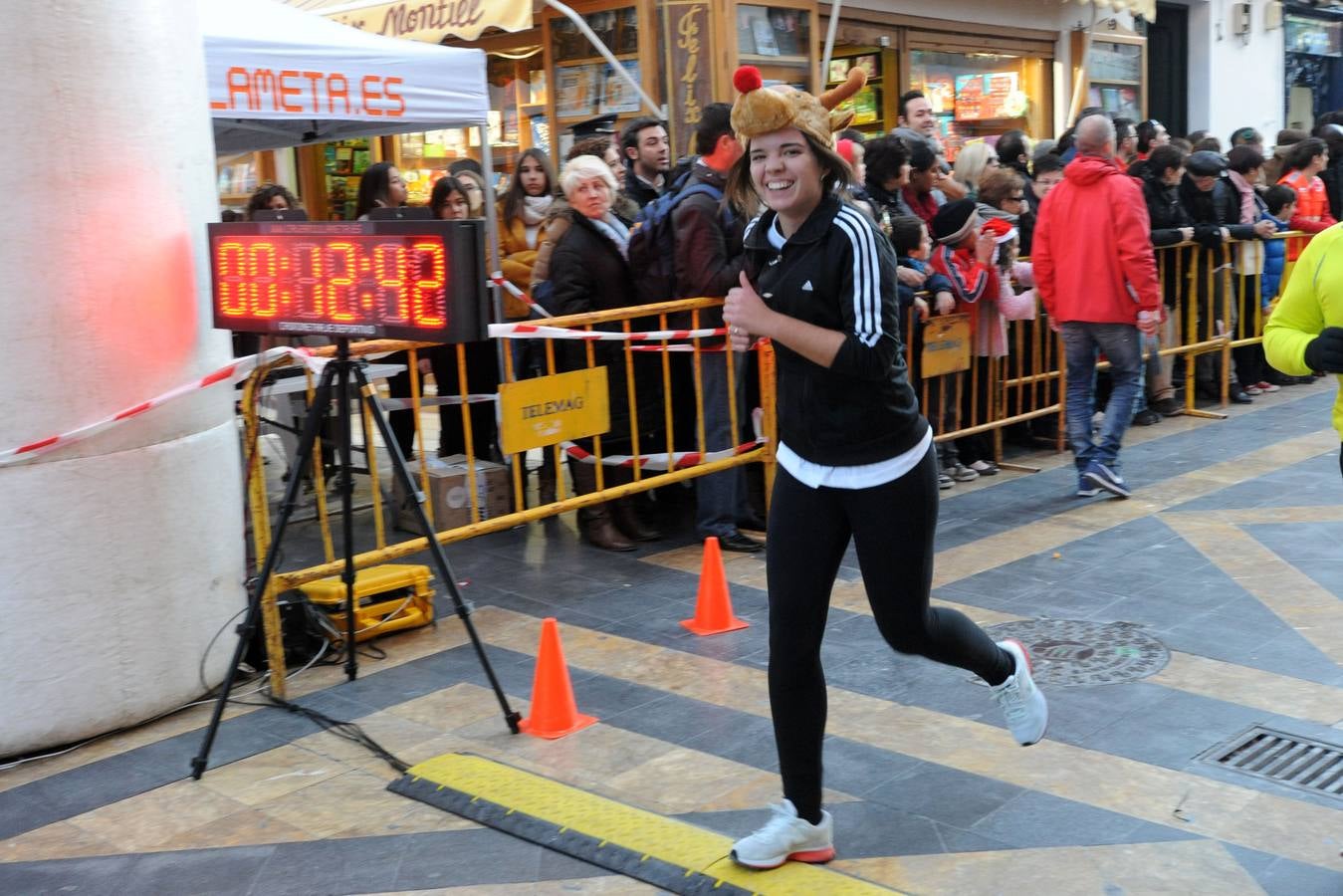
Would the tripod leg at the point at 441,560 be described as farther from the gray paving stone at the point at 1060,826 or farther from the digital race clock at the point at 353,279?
the gray paving stone at the point at 1060,826

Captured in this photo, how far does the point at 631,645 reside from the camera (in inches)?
242

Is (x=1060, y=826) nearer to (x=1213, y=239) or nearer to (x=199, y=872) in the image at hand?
(x=199, y=872)

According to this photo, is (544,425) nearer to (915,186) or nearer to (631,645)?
(631,645)

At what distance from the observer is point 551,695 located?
17.0ft

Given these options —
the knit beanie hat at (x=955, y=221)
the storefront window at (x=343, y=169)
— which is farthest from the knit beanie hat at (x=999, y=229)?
the storefront window at (x=343, y=169)

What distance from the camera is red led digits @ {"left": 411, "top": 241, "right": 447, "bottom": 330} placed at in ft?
15.4

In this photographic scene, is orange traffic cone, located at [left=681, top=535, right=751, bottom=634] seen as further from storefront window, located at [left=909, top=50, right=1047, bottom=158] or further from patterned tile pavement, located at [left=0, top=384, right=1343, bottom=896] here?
storefront window, located at [left=909, top=50, right=1047, bottom=158]

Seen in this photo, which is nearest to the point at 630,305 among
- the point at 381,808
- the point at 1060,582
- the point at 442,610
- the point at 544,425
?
the point at 544,425

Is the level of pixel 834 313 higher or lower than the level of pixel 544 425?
higher

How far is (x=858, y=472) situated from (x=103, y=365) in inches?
116

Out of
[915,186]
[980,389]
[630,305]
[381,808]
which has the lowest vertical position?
[381,808]

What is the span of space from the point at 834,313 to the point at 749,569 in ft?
11.7

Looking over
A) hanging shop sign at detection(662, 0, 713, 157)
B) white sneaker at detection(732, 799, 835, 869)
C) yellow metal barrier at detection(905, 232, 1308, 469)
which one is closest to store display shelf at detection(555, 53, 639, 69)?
hanging shop sign at detection(662, 0, 713, 157)

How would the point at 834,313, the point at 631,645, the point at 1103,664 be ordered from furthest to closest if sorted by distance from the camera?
the point at 631,645 < the point at 1103,664 < the point at 834,313
